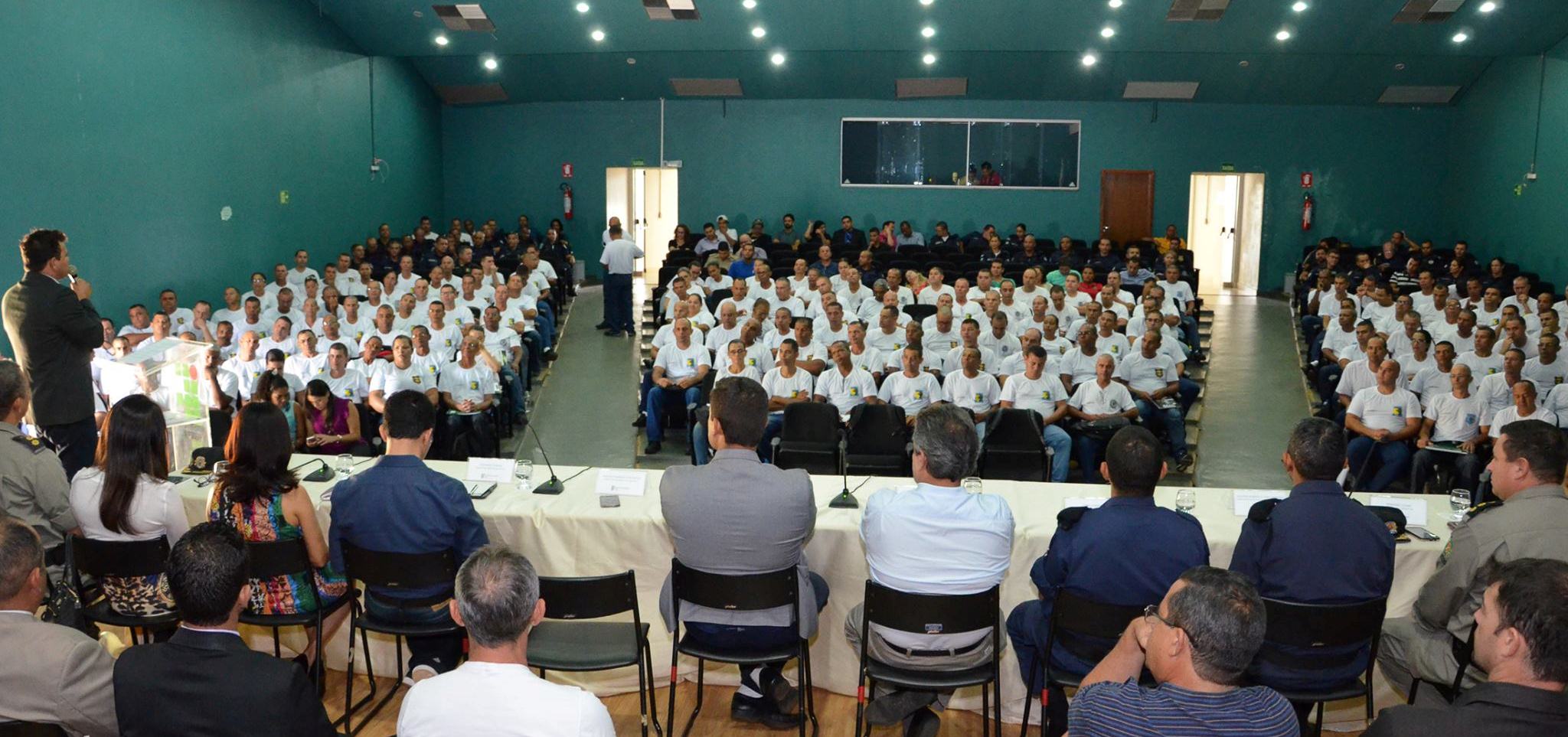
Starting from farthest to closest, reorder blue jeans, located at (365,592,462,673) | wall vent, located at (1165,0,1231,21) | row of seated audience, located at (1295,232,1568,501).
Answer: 1. wall vent, located at (1165,0,1231,21)
2. row of seated audience, located at (1295,232,1568,501)
3. blue jeans, located at (365,592,462,673)

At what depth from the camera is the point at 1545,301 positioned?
1040 centimetres

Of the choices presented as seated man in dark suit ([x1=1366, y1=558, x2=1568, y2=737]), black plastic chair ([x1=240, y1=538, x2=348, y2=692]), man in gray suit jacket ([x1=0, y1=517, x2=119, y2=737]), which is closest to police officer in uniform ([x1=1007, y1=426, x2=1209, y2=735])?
seated man in dark suit ([x1=1366, y1=558, x2=1568, y2=737])

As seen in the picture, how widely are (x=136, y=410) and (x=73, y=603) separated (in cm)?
62

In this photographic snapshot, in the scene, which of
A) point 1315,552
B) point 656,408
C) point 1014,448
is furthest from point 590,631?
point 656,408

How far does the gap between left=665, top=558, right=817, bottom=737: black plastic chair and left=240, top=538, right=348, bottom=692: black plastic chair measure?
116 centimetres

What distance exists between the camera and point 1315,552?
3.34m

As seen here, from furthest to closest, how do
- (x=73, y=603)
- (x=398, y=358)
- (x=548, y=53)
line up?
(x=548, y=53)
(x=398, y=358)
(x=73, y=603)

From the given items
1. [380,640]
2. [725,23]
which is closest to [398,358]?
[380,640]

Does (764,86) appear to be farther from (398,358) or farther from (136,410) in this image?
(136,410)

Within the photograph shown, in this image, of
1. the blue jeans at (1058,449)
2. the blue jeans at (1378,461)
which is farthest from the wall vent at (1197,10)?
the blue jeans at (1058,449)

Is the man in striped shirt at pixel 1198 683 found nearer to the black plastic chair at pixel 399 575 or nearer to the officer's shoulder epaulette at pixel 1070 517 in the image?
the officer's shoulder epaulette at pixel 1070 517

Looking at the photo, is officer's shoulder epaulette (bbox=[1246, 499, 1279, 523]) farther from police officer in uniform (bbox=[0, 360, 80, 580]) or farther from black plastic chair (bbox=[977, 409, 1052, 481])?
police officer in uniform (bbox=[0, 360, 80, 580])

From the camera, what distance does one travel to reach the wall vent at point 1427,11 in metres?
13.2

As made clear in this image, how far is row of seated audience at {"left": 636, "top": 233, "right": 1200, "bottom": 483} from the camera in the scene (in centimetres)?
776
